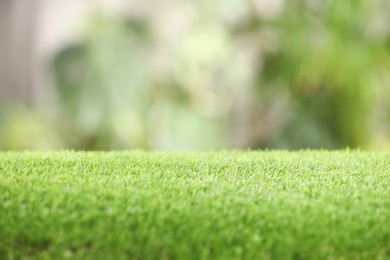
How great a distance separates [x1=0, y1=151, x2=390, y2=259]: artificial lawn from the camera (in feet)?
3.92

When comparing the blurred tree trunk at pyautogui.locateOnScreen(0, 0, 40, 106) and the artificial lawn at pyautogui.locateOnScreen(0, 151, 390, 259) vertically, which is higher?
the artificial lawn at pyautogui.locateOnScreen(0, 151, 390, 259)

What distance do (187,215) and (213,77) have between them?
116 inches

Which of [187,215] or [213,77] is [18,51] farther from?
[187,215]

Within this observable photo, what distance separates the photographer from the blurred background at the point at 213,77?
11.9 ft

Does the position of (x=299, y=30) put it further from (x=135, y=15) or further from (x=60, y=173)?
(x=60, y=173)

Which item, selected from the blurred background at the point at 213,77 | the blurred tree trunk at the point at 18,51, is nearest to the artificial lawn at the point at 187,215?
the blurred background at the point at 213,77

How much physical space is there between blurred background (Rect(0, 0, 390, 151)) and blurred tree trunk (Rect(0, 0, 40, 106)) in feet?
2.29

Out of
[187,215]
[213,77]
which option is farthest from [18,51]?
[187,215]

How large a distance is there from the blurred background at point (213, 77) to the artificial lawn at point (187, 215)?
2.04 m

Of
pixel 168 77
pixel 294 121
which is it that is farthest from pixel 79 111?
pixel 294 121

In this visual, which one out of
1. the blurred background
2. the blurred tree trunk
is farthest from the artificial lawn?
the blurred tree trunk

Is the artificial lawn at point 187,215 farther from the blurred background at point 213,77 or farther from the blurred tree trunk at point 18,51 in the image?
the blurred tree trunk at point 18,51

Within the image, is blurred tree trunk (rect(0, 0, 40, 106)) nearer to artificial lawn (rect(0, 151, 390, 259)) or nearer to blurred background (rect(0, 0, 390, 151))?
blurred background (rect(0, 0, 390, 151))

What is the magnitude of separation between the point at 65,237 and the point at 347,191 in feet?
2.08
